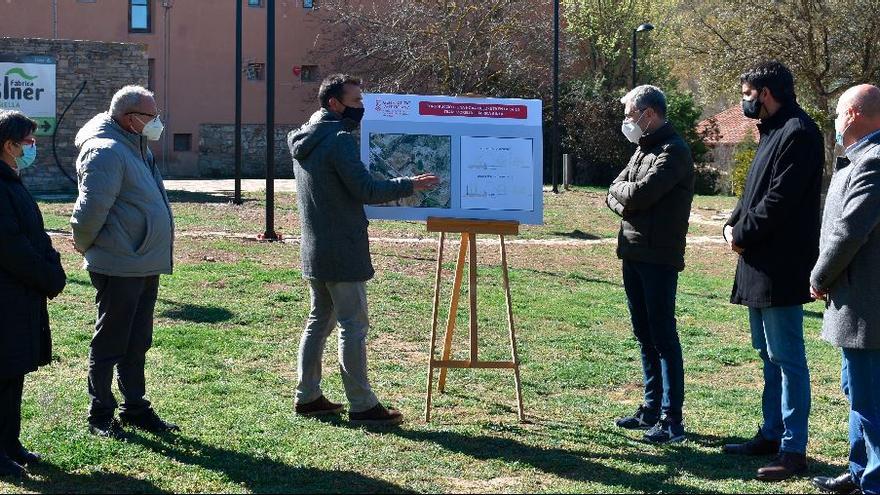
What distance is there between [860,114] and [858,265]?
0.75 m

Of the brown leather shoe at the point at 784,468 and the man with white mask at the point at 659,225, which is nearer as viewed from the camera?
the brown leather shoe at the point at 784,468

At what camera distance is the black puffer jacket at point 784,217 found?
19.1ft

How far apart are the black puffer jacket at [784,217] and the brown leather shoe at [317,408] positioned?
8.85 feet

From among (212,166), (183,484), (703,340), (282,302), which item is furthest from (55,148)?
(183,484)

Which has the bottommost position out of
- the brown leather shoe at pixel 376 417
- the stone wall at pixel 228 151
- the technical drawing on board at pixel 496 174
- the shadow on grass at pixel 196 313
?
the brown leather shoe at pixel 376 417

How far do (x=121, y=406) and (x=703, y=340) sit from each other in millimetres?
5941

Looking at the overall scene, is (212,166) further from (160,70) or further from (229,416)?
(229,416)

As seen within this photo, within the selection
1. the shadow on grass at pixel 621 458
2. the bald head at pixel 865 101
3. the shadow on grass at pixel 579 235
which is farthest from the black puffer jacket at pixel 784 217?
the shadow on grass at pixel 579 235

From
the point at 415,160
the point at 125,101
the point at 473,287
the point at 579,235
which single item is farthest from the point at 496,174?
the point at 579,235

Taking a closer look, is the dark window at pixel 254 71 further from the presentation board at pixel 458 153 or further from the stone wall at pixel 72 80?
the presentation board at pixel 458 153

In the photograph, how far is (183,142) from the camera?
1383 inches

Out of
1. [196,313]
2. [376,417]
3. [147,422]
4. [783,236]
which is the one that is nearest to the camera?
[783,236]

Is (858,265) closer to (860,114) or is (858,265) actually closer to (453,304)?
(860,114)

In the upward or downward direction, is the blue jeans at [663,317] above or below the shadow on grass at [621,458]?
above
